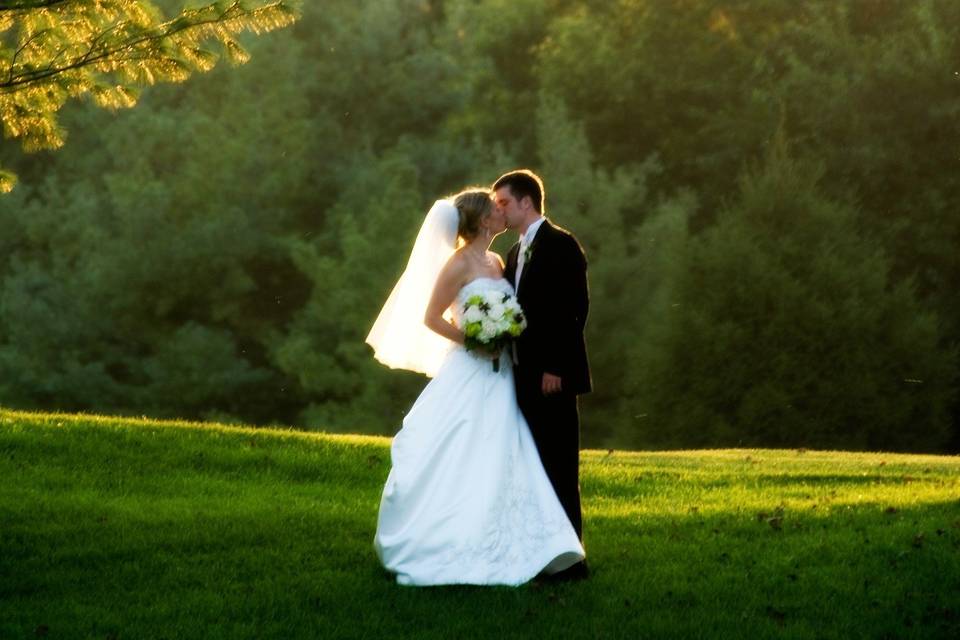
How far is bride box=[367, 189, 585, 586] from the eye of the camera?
8.60 meters

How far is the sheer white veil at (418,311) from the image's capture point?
356 inches

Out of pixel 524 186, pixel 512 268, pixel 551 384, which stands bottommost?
pixel 551 384

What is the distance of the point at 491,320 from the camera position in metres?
8.56

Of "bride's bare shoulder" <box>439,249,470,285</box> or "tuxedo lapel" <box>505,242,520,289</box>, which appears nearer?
"bride's bare shoulder" <box>439,249,470,285</box>

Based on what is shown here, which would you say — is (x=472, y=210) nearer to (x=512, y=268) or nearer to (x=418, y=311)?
(x=512, y=268)

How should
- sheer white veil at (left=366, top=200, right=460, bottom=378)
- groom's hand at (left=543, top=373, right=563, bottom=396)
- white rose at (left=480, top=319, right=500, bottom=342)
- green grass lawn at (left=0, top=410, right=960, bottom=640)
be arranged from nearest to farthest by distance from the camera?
green grass lawn at (left=0, top=410, right=960, bottom=640) < white rose at (left=480, top=319, right=500, bottom=342) < groom's hand at (left=543, top=373, right=563, bottom=396) < sheer white veil at (left=366, top=200, right=460, bottom=378)

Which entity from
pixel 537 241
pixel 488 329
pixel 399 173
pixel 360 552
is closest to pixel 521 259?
pixel 537 241

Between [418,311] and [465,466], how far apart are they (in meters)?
1.12

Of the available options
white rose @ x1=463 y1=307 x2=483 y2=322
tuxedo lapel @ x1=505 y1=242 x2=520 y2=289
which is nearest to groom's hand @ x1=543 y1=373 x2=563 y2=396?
white rose @ x1=463 y1=307 x2=483 y2=322

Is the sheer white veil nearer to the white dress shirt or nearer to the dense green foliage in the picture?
the white dress shirt

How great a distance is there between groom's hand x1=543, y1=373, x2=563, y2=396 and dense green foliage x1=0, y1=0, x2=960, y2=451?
20942 millimetres

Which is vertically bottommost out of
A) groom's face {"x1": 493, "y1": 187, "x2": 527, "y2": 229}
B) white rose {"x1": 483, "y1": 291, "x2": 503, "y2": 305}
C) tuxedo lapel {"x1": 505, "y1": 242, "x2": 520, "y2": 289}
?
white rose {"x1": 483, "y1": 291, "x2": 503, "y2": 305}

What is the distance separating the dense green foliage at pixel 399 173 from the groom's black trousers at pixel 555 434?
20.8 metres

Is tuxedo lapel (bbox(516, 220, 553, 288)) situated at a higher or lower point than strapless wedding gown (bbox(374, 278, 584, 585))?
higher
